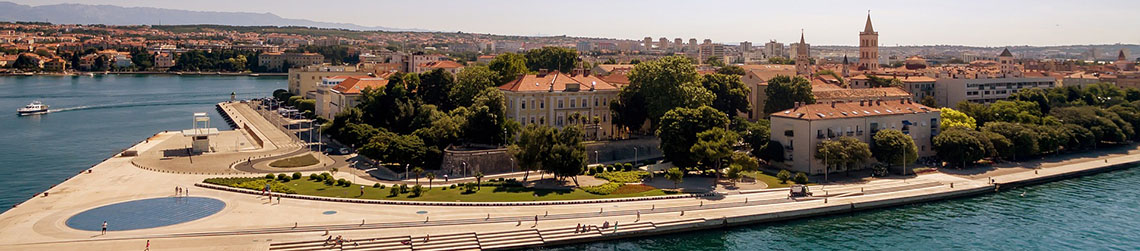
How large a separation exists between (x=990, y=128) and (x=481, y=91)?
44.9 metres

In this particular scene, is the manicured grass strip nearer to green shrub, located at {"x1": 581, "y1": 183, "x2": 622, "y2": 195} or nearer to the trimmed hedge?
green shrub, located at {"x1": 581, "y1": 183, "x2": 622, "y2": 195}

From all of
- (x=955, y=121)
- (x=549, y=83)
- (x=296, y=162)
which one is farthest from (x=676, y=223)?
(x=955, y=121)

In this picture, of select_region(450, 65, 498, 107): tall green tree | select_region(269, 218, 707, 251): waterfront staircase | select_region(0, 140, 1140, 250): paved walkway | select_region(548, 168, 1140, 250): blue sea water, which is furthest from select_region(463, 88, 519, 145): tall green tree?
select_region(548, 168, 1140, 250): blue sea water

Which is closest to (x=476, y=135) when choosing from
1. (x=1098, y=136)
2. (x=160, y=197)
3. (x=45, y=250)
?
(x=160, y=197)

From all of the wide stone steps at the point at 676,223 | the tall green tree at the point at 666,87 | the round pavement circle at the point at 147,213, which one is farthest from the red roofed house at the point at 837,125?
the round pavement circle at the point at 147,213

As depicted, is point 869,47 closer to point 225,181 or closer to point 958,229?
point 958,229

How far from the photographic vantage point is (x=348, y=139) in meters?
67.6

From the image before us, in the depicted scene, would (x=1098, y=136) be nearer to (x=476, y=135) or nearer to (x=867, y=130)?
(x=867, y=130)

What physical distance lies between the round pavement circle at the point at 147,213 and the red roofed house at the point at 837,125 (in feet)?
131

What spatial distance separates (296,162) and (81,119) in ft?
204

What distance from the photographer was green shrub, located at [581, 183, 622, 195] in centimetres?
5047

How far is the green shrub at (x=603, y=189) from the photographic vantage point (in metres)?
50.5

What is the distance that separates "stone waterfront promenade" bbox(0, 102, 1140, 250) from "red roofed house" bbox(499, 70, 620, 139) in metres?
19.4

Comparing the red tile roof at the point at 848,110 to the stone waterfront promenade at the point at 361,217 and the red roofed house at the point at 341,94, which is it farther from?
the red roofed house at the point at 341,94
